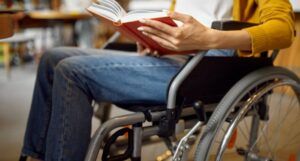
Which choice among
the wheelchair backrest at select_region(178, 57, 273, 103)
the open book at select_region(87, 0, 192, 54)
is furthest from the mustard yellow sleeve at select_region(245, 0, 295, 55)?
the open book at select_region(87, 0, 192, 54)

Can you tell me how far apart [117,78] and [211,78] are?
25 centimetres

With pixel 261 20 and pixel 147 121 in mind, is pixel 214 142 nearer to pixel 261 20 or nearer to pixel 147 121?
pixel 147 121

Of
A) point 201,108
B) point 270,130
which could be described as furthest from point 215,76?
point 270,130

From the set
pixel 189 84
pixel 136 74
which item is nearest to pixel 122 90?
pixel 136 74

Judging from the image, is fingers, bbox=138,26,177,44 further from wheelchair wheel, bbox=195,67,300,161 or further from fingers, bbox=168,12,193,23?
wheelchair wheel, bbox=195,67,300,161

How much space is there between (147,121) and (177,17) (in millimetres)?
263

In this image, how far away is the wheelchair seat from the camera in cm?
77

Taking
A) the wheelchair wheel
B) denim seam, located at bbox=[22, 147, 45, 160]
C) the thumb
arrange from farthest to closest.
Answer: denim seam, located at bbox=[22, 147, 45, 160] < the wheelchair wheel < the thumb

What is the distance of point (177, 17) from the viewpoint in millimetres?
658

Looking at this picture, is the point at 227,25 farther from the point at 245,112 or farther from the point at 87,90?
the point at 87,90

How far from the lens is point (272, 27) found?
28.8 inches

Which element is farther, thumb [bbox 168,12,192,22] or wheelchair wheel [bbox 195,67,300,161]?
wheelchair wheel [bbox 195,67,300,161]

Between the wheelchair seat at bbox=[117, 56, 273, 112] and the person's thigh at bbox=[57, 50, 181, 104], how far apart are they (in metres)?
0.04

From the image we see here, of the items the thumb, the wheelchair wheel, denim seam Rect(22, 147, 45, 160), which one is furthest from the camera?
denim seam Rect(22, 147, 45, 160)
